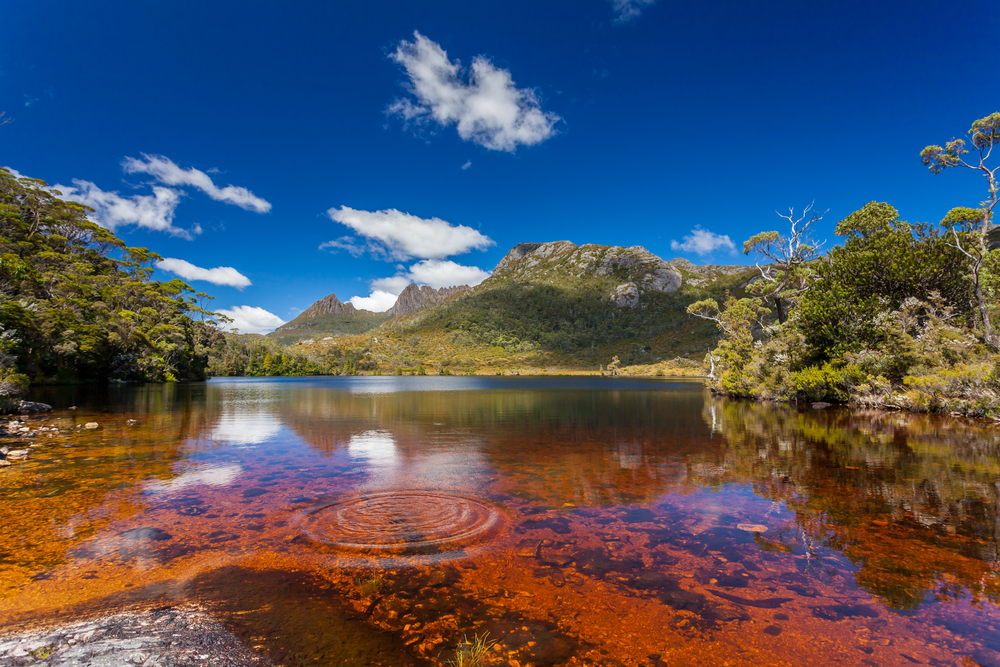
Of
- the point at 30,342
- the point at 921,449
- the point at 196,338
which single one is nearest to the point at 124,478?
the point at 921,449

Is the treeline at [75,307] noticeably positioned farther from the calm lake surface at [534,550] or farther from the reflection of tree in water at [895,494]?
the reflection of tree in water at [895,494]

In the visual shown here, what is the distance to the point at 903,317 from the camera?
2819 centimetres

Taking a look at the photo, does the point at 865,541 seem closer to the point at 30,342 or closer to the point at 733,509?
the point at 733,509

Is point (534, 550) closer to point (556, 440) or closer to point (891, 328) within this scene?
point (556, 440)

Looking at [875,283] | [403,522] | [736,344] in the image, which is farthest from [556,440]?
[736,344]

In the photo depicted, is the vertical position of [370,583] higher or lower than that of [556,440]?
higher

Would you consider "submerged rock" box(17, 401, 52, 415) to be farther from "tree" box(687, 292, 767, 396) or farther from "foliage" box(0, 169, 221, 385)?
"tree" box(687, 292, 767, 396)

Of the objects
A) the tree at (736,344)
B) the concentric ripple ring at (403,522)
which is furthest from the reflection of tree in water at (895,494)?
the tree at (736,344)

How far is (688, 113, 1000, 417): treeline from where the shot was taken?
24.6m

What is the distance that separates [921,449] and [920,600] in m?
14.3

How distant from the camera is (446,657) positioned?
15.1 feet

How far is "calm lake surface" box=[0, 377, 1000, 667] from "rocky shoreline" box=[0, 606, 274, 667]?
0.32 meters

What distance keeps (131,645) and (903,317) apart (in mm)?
39116

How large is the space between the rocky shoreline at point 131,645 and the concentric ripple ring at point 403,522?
283 cm
